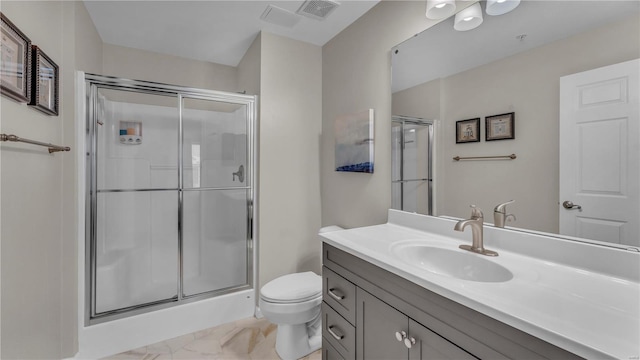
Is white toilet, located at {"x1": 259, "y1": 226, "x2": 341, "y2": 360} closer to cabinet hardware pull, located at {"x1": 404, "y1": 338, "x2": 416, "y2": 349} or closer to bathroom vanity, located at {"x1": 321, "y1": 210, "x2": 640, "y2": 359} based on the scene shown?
bathroom vanity, located at {"x1": 321, "y1": 210, "x2": 640, "y2": 359}

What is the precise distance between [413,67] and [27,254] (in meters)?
2.20

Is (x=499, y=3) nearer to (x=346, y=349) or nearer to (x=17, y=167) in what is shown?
(x=346, y=349)

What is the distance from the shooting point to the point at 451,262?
121cm

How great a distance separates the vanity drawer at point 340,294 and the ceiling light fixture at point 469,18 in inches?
55.7

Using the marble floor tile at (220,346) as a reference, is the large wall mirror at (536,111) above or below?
above

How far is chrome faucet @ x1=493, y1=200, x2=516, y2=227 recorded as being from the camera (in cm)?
118

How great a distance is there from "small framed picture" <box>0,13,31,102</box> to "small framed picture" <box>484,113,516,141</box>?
201cm

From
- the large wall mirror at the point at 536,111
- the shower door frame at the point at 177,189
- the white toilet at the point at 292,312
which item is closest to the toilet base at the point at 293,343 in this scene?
the white toilet at the point at 292,312

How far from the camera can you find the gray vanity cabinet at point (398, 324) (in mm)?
684

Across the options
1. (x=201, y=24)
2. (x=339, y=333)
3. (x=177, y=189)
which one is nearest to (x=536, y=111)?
(x=339, y=333)

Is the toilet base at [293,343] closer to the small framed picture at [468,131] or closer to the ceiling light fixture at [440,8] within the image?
the small framed picture at [468,131]

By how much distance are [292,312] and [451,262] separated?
1014 millimetres

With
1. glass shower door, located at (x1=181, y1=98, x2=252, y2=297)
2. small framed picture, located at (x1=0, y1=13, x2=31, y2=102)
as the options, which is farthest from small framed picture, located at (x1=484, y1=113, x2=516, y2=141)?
small framed picture, located at (x1=0, y1=13, x2=31, y2=102)

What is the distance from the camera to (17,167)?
1139 millimetres
